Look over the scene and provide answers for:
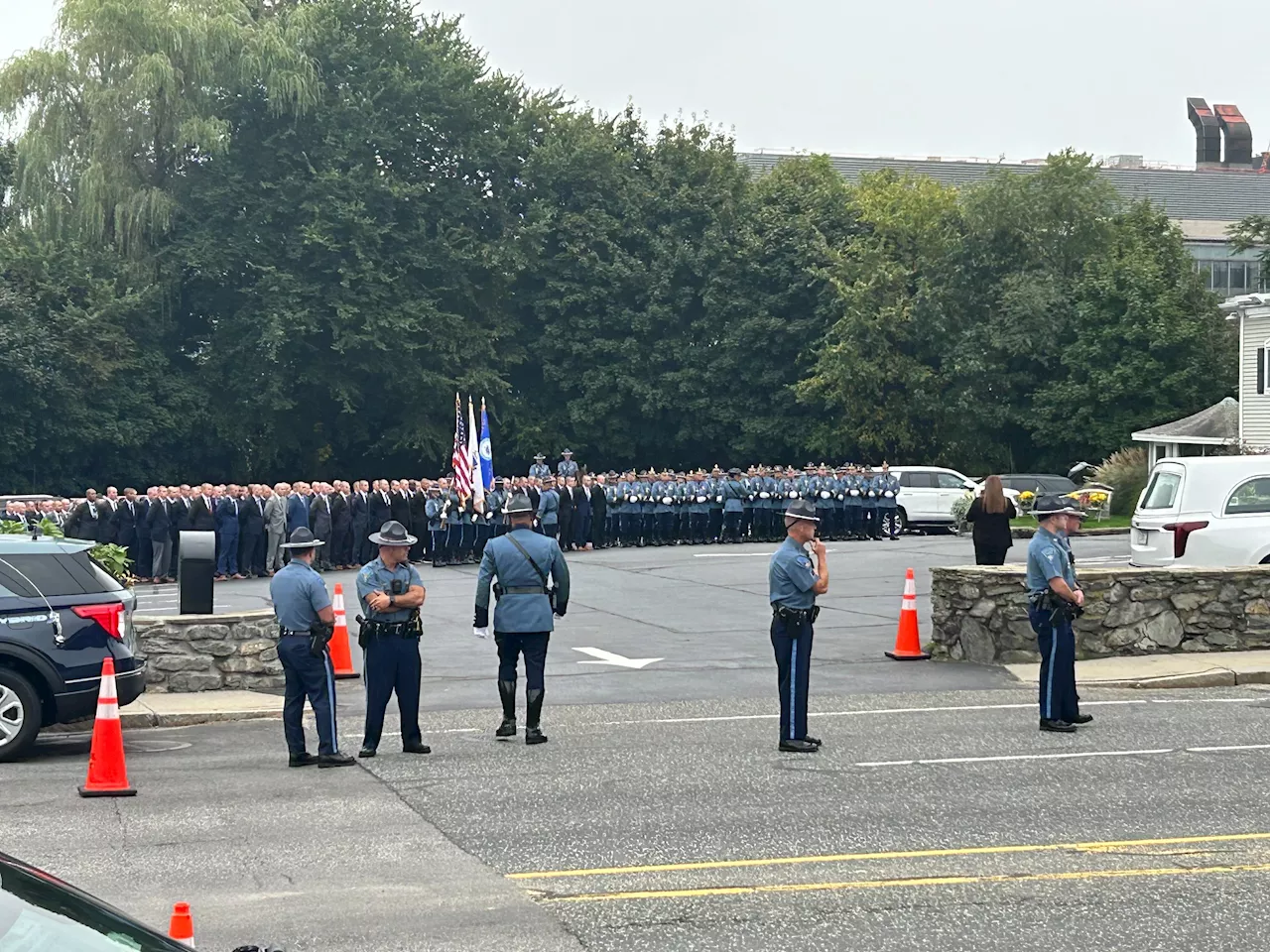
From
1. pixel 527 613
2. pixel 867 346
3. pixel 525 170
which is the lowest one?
pixel 527 613

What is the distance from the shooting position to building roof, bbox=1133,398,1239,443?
148ft

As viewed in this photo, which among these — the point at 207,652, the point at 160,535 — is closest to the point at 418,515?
the point at 160,535

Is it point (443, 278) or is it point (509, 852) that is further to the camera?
point (443, 278)

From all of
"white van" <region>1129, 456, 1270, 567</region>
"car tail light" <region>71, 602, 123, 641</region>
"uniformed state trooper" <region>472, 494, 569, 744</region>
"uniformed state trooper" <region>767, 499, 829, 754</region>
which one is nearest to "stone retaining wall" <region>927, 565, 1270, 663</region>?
"white van" <region>1129, 456, 1270, 567</region>

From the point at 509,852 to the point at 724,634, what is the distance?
11.2m

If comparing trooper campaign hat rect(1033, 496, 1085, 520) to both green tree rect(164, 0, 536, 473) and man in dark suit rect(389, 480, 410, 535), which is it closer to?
man in dark suit rect(389, 480, 410, 535)

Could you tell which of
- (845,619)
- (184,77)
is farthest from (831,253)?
(845,619)

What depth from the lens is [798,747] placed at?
39.9ft

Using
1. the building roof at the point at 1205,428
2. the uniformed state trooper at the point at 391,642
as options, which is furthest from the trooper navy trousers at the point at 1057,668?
the building roof at the point at 1205,428

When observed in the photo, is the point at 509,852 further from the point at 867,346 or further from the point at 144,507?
the point at 867,346

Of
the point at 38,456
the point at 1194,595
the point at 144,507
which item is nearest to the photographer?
the point at 1194,595

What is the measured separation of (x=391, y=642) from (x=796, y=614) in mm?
3089

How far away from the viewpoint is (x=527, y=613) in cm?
1268

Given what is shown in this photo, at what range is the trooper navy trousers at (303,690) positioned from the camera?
12.0 meters
